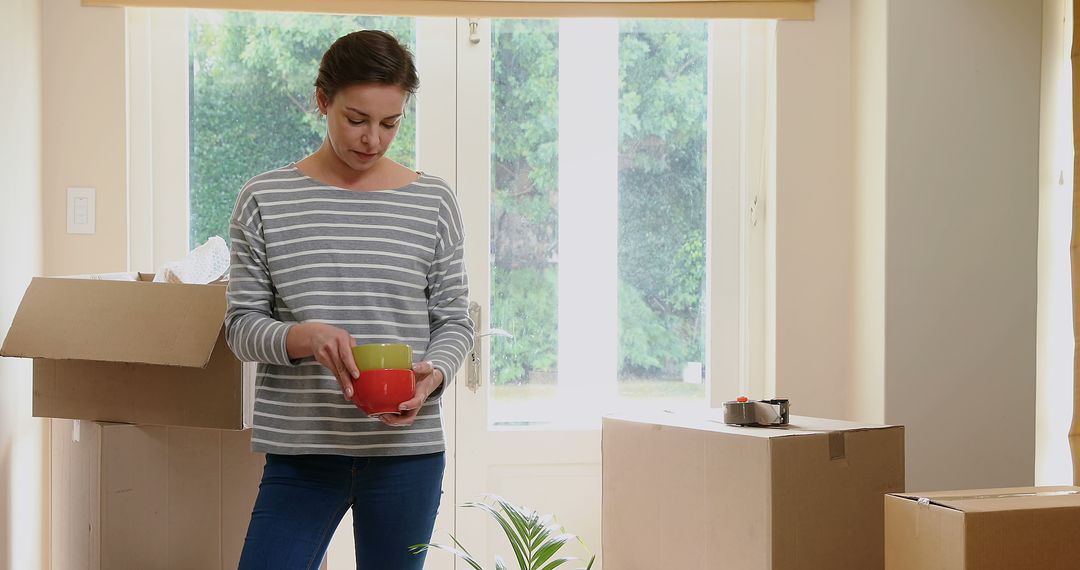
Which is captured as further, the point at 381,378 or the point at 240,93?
the point at 240,93

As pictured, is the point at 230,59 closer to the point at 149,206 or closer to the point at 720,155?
A: the point at 149,206

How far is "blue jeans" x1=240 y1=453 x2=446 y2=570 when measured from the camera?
1.32m

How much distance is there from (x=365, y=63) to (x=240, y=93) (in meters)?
1.30

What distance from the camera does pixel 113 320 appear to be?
1747 millimetres

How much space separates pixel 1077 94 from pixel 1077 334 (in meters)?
0.47

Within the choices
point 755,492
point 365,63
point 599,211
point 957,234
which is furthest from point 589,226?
point 365,63

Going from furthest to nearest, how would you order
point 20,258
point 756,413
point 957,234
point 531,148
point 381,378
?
point 531,148
point 957,234
point 20,258
point 756,413
point 381,378

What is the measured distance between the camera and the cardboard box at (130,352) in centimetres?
172

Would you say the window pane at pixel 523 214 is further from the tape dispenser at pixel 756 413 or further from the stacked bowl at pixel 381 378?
the stacked bowl at pixel 381 378

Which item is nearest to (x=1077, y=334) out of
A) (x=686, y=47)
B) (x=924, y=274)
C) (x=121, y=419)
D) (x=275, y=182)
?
(x=924, y=274)

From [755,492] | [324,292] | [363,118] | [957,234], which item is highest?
[363,118]

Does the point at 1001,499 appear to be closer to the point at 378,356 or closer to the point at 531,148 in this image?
the point at 378,356

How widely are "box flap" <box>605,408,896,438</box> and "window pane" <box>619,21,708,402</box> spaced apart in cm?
79

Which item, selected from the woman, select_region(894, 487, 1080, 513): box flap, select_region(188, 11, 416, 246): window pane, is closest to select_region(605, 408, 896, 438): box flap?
select_region(894, 487, 1080, 513): box flap
